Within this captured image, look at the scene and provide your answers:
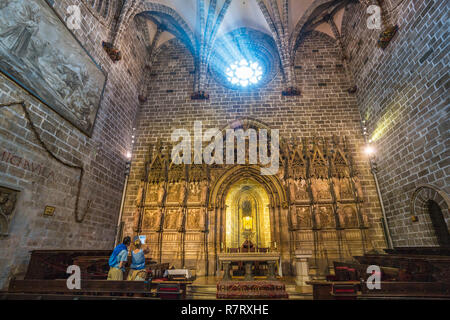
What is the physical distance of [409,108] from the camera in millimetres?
8062

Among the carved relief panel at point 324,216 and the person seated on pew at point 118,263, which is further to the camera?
the carved relief panel at point 324,216

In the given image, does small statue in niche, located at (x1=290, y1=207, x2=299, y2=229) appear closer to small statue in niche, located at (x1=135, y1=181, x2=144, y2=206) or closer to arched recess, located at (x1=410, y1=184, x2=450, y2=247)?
arched recess, located at (x1=410, y1=184, x2=450, y2=247)

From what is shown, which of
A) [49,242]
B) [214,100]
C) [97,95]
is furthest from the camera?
[214,100]

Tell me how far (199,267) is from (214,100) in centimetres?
826

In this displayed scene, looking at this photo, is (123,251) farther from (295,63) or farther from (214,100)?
(295,63)

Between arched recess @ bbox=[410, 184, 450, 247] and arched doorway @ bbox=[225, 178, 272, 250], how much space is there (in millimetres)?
5271

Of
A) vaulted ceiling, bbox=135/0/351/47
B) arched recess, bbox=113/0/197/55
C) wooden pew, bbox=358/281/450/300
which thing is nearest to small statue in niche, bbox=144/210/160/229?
arched recess, bbox=113/0/197/55

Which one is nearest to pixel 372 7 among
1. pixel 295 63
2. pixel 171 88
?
pixel 295 63

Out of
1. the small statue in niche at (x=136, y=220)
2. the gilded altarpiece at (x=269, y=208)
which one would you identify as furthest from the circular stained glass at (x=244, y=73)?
the small statue in niche at (x=136, y=220)

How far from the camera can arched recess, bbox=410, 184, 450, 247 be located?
22.0 feet

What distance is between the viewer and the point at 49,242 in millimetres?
6570

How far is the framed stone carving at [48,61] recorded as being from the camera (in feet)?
18.4

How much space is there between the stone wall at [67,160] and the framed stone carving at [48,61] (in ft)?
1.14

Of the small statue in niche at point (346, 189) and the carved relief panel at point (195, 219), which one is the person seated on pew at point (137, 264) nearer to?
the carved relief panel at point (195, 219)
